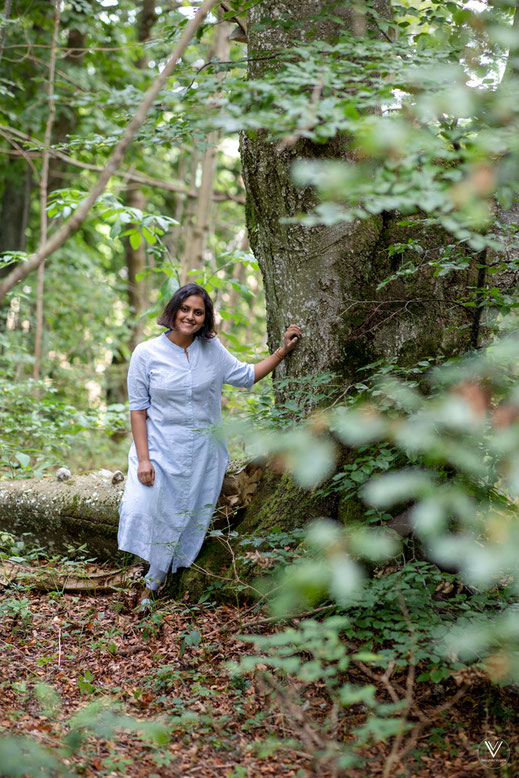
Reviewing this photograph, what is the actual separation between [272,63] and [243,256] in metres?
1.50

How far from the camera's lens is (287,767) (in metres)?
2.24

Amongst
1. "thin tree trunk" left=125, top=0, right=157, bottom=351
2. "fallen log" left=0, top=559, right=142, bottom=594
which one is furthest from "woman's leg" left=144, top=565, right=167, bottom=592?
"thin tree trunk" left=125, top=0, right=157, bottom=351

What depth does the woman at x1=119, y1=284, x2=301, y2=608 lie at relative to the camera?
3.71 meters

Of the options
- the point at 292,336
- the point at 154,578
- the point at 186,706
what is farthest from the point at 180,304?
the point at 186,706

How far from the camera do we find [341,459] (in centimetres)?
326

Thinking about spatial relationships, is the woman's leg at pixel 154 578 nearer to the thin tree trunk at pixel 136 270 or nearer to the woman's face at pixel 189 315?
the woman's face at pixel 189 315

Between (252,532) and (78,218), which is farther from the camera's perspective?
(252,532)

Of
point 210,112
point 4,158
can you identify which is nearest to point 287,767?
point 210,112

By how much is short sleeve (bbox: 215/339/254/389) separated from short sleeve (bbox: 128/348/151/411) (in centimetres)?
48

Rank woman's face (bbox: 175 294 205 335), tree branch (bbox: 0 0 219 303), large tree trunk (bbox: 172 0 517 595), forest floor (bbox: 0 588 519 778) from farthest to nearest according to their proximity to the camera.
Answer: woman's face (bbox: 175 294 205 335)
large tree trunk (bbox: 172 0 517 595)
forest floor (bbox: 0 588 519 778)
tree branch (bbox: 0 0 219 303)

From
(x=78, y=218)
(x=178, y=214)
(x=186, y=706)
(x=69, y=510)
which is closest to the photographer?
(x=78, y=218)

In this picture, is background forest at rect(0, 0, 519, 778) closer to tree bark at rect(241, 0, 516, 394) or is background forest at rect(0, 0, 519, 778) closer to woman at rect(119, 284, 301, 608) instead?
tree bark at rect(241, 0, 516, 394)

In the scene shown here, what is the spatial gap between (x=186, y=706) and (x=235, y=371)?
1930 millimetres

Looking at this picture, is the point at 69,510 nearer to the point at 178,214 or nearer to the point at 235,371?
the point at 235,371
